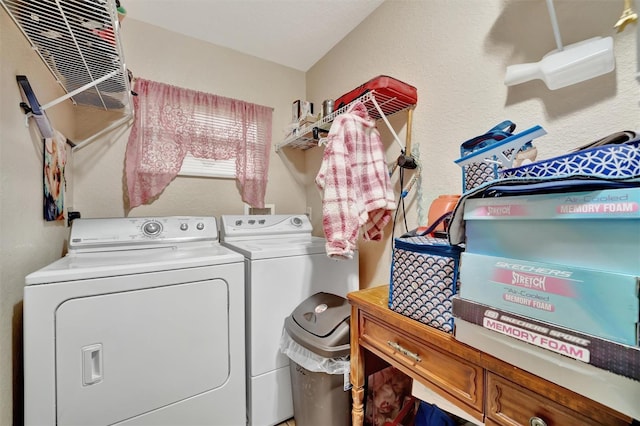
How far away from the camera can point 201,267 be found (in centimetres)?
118

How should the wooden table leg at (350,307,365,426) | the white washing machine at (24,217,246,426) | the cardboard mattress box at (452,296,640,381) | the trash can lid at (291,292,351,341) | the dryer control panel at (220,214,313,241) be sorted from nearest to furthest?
the cardboard mattress box at (452,296,640,381), the white washing machine at (24,217,246,426), the wooden table leg at (350,307,365,426), the trash can lid at (291,292,351,341), the dryer control panel at (220,214,313,241)

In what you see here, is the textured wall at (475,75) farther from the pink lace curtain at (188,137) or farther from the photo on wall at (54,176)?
the photo on wall at (54,176)

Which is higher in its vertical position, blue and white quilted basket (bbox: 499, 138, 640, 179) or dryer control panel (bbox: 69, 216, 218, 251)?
blue and white quilted basket (bbox: 499, 138, 640, 179)

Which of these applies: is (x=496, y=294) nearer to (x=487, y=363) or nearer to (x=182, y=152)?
(x=487, y=363)

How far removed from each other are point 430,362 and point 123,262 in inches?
48.9

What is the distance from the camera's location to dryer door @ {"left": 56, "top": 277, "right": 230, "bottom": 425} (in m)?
0.95

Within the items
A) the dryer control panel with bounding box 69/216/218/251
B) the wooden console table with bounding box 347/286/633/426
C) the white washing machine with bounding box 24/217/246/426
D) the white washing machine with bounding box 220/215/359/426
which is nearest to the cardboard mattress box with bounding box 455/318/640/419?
the wooden console table with bounding box 347/286/633/426

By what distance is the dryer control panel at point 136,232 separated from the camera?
135 cm

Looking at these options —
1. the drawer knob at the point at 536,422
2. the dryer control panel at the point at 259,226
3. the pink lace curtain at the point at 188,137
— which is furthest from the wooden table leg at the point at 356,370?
the pink lace curtain at the point at 188,137

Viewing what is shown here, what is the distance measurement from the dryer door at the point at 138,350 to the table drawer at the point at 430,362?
723 mm

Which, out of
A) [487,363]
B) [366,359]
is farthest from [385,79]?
[366,359]

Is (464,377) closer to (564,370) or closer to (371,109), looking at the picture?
(564,370)

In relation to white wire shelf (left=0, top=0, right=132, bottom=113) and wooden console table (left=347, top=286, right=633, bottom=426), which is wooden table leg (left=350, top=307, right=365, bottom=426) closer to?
wooden console table (left=347, top=286, right=633, bottom=426)

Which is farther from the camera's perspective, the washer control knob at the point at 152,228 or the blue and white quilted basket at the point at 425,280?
the washer control knob at the point at 152,228
